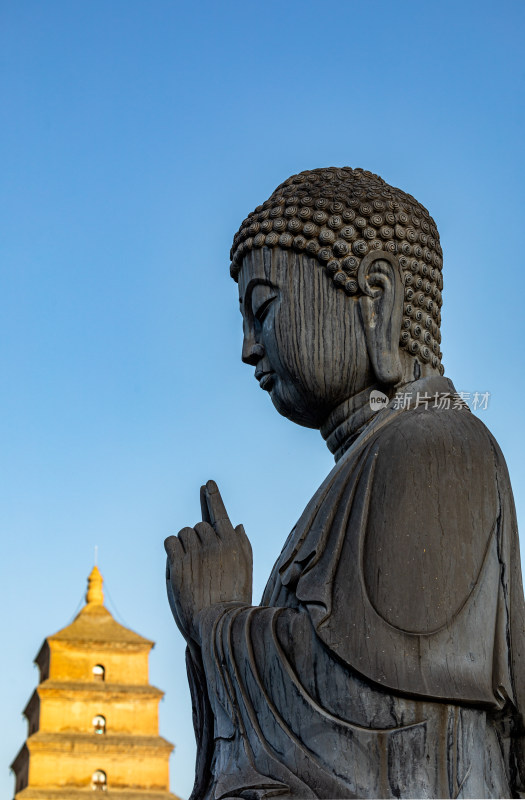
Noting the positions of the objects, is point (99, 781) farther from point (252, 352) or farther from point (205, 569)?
point (205, 569)

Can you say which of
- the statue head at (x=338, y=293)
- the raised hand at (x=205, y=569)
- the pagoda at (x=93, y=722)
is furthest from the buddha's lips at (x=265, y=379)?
the pagoda at (x=93, y=722)

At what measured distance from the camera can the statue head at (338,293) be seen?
16.0 feet

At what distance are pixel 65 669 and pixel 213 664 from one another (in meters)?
36.1

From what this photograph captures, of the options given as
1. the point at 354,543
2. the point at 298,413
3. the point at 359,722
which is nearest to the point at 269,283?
the point at 298,413

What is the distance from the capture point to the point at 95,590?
4203cm

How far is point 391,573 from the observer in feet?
13.7

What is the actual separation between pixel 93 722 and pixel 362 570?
3550 centimetres

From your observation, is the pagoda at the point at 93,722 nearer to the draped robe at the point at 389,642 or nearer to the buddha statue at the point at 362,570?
the buddha statue at the point at 362,570

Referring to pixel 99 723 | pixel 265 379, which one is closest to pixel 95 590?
pixel 99 723

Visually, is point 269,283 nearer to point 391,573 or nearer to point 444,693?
point 391,573

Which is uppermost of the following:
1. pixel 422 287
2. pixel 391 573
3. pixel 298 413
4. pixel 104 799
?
pixel 422 287

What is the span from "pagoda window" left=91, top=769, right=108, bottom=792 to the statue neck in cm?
3359

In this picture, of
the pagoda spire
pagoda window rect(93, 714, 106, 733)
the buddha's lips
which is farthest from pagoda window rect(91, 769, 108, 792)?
the buddha's lips

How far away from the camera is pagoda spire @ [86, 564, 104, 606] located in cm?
4172
